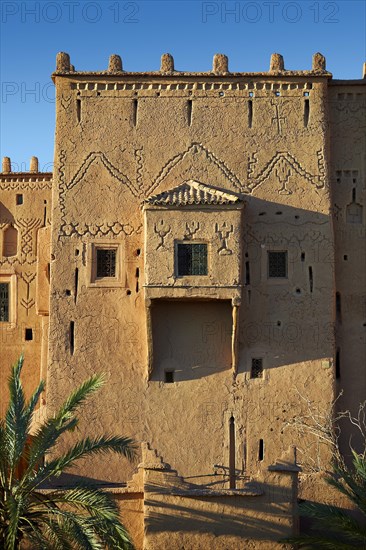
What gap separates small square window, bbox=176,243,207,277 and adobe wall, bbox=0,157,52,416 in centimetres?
657

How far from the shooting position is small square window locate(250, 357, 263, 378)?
908 inches

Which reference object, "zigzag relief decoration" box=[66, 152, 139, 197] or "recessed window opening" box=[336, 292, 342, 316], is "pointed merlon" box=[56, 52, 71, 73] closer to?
"zigzag relief decoration" box=[66, 152, 139, 197]

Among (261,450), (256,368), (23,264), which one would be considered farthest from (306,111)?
(23,264)

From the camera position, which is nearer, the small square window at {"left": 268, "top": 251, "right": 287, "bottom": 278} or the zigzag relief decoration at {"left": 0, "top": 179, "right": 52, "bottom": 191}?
the small square window at {"left": 268, "top": 251, "right": 287, "bottom": 278}

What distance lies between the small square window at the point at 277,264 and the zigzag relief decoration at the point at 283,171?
1633 mm

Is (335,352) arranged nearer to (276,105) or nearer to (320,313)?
(320,313)

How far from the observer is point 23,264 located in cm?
2869

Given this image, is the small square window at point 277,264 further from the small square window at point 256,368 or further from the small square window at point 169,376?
the small square window at point 169,376

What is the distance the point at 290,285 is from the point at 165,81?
21.1 feet

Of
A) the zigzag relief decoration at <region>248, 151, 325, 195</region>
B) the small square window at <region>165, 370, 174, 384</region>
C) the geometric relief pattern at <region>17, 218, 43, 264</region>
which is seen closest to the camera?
the small square window at <region>165, 370, 174, 384</region>

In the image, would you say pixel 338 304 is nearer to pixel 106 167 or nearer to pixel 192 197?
pixel 192 197

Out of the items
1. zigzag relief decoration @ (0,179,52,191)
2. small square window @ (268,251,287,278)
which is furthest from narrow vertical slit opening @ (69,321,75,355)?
zigzag relief decoration @ (0,179,52,191)

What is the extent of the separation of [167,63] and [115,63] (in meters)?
1.41

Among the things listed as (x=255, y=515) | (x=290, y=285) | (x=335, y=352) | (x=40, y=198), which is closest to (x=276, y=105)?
(x=290, y=285)
